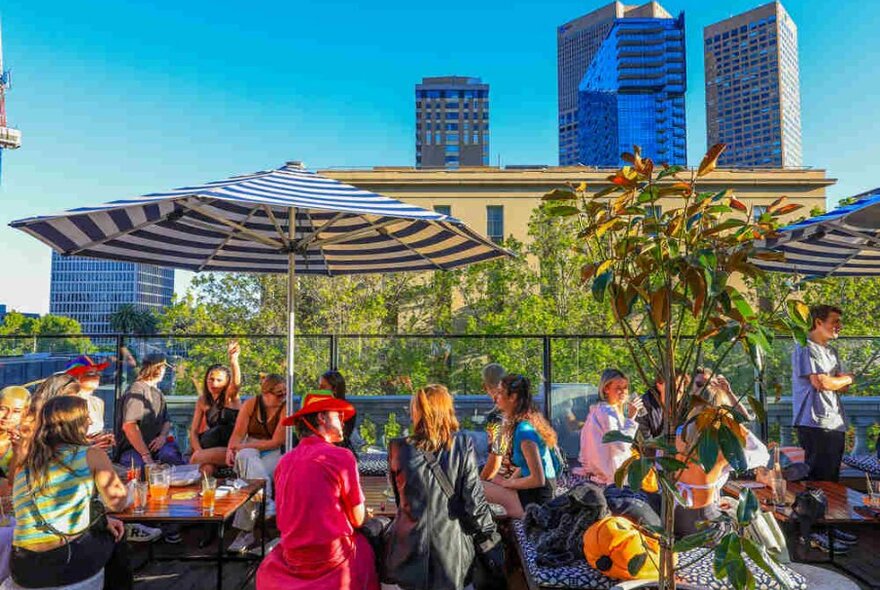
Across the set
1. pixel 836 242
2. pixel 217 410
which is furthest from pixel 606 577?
pixel 836 242

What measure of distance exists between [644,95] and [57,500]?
151840 millimetres

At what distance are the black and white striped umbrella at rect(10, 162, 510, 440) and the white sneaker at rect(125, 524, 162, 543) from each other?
1.60 meters

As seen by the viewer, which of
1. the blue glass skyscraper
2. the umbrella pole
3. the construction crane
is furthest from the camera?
the blue glass skyscraper

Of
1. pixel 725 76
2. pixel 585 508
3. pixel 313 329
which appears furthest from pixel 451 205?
pixel 725 76

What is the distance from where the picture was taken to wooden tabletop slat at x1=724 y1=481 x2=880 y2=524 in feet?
12.1

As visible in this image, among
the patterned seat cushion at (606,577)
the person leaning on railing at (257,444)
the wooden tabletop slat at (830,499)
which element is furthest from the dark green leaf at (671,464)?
the person leaning on railing at (257,444)

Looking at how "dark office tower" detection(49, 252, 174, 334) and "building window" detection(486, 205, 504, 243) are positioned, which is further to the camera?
"dark office tower" detection(49, 252, 174, 334)

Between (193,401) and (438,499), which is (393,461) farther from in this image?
(193,401)

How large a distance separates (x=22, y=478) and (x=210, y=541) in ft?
7.89

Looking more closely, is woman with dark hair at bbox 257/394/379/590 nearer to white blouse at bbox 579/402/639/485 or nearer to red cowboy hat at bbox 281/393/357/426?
red cowboy hat at bbox 281/393/357/426

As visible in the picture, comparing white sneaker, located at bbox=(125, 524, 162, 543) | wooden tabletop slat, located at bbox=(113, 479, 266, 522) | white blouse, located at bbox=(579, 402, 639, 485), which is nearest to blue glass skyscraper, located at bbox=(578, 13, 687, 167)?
white blouse, located at bbox=(579, 402, 639, 485)

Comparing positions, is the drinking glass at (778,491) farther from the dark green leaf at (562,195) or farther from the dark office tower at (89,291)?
the dark office tower at (89,291)

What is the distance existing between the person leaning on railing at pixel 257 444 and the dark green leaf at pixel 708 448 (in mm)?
3708

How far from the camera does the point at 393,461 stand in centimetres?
312
